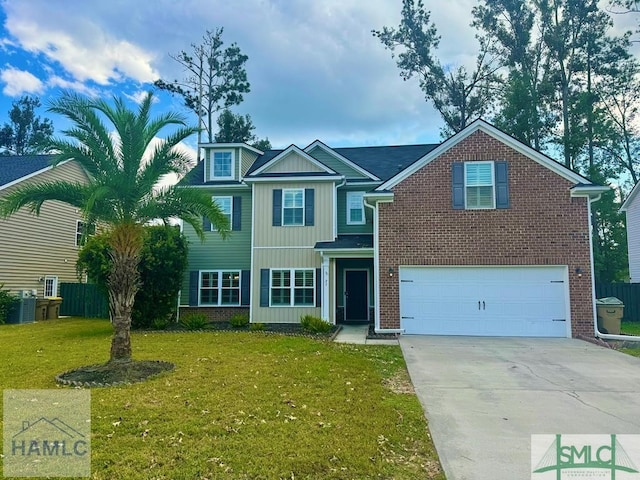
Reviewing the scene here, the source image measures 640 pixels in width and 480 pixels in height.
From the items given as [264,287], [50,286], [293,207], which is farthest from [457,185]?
[50,286]

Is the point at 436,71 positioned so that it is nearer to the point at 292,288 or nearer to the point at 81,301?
the point at 292,288

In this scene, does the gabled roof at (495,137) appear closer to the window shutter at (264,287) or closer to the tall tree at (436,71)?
the window shutter at (264,287)

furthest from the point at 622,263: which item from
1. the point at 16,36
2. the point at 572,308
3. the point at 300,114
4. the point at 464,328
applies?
the point at 16,36

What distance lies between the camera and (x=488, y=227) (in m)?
12.5

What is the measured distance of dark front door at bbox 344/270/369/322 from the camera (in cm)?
1667

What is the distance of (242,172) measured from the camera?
17203mm

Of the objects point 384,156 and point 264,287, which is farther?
point 384,156

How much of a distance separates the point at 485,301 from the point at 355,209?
6.21m

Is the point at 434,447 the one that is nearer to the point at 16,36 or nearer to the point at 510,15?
the point at 16,36

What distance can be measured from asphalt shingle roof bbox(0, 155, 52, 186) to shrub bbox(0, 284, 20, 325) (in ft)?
14.3

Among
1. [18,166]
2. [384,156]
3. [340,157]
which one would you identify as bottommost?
[340,157]

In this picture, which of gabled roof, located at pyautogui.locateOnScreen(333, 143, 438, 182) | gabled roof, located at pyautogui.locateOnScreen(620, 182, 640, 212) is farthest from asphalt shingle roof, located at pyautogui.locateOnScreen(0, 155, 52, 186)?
gabled roof, located at pyautogui.locateOnScreen(620, 182, 640, 212)

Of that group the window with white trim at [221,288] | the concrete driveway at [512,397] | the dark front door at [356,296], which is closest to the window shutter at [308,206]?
the dark front door at [356,296]

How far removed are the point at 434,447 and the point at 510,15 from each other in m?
28.9
